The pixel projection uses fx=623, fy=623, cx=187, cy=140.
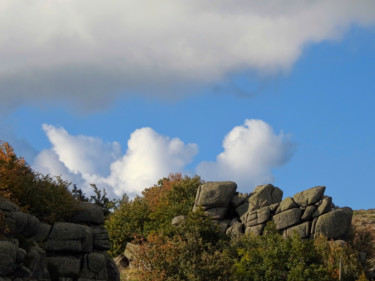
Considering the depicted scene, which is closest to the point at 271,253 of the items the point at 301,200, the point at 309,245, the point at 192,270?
the point at 309,245

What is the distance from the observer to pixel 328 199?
200ft

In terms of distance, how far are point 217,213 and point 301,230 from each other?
29.9ft

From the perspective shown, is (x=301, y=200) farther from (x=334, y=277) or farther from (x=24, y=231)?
(x=24, y=231)

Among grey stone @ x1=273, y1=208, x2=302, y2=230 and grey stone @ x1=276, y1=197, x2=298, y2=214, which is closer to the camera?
grey stone @ x1=273, y1=208, x2=302, y2=230

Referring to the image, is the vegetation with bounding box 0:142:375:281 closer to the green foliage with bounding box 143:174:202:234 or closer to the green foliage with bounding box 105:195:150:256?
the green foliage with bounding box 143:174:202:234

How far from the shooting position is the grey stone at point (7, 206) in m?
33.9

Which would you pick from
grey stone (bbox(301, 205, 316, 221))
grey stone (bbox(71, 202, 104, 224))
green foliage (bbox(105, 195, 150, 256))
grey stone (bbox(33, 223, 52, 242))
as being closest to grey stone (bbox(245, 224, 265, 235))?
grey stone (bbox(301, 205, 316, 221))

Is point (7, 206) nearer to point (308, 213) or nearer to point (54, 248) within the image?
point (54, 248)

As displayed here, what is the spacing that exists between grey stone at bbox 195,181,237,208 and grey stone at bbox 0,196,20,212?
31.9 meters

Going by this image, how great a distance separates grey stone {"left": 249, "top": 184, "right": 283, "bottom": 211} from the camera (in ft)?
209

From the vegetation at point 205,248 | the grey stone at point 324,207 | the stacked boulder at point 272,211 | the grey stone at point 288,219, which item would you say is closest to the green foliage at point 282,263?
the vegetation at point 205,248

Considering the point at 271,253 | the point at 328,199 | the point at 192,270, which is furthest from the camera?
the point at 328,199

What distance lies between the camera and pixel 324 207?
197ft

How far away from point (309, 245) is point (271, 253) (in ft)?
11.1
